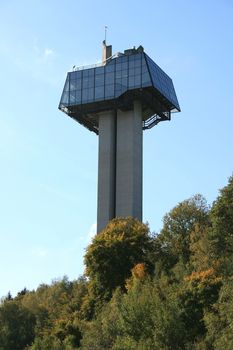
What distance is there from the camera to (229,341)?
32.9 metres

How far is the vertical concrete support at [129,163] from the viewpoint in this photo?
81188 millimetres

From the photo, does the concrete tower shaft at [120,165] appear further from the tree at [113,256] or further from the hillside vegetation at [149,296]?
the tree at [113,256]

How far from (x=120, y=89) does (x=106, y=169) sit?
10693mm

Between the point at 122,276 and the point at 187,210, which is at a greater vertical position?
the point at 187,210

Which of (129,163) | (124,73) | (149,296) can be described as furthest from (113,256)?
(124,73)

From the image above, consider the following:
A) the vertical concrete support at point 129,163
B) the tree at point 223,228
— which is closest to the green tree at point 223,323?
the tree at point 223,228

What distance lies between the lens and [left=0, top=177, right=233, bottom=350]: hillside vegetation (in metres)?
38.2

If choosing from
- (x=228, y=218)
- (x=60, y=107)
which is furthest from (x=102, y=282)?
(x=60, y=107)

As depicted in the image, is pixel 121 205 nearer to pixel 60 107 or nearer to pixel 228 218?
pixel 60 107

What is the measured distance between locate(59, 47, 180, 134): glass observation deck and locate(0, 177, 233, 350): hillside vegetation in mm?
24252

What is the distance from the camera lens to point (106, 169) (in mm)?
84438

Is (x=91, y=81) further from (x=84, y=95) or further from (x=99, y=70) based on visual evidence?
(x=84, y=95)

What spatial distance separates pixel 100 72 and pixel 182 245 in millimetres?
34441

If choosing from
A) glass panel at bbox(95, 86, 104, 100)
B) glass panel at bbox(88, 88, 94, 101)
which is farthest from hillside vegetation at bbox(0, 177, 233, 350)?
glass panel at bbox(88, 88, 94, 101)
